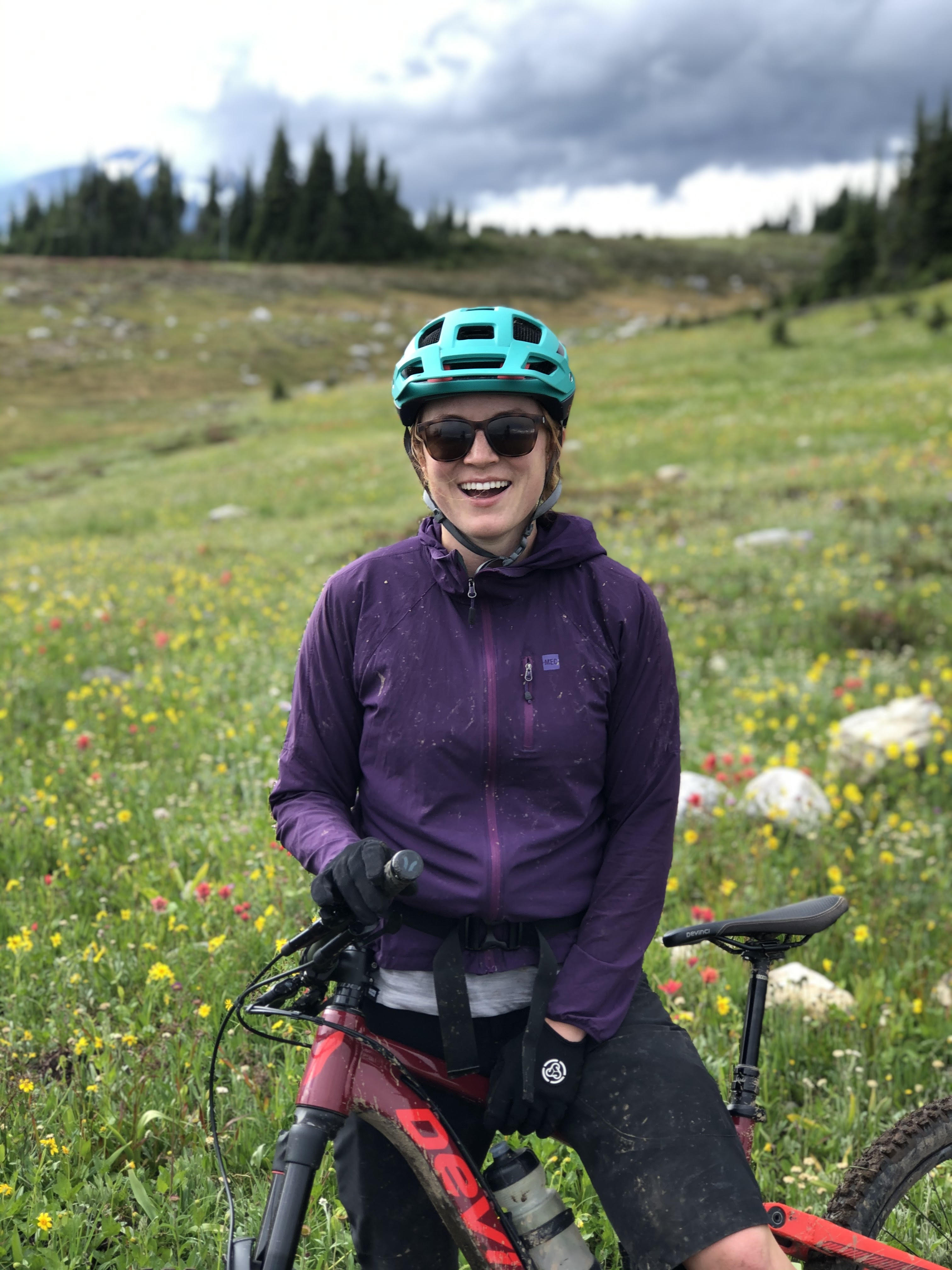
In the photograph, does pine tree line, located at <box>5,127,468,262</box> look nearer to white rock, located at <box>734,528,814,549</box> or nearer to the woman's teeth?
white rock, located at <box>734,528,814,549</box>

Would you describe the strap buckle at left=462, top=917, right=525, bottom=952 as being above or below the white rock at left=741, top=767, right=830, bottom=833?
above

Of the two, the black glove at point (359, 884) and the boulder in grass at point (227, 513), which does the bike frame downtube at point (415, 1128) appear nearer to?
the black glove at point (359, 884)

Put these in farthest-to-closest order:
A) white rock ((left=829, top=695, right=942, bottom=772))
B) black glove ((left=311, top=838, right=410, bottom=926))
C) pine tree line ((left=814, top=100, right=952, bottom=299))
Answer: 1. pine tree line ((left=814, top=100, right=952, bottom=299))
2. white rock ((left=829, top=695, right=942, bottom=772))
3. black glove ((left=311, top=838, right=410, bottom=926))

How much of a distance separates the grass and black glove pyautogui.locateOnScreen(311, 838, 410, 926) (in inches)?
62.0

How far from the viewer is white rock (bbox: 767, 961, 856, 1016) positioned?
440cm

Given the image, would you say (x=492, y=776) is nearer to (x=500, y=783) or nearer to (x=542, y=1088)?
(x=500, y=783)

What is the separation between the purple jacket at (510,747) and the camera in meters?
2.39

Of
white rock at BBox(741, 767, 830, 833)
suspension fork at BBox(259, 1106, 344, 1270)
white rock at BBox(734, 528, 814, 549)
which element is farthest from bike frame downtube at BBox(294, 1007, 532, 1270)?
white rock at BBox(734, 528, 814, 549)

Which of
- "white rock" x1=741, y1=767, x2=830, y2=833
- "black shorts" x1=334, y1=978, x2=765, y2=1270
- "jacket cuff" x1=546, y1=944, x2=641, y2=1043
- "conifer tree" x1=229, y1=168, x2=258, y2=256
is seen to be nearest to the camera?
"black shorts" x1=334, y1=978, x2=765, y2=1270

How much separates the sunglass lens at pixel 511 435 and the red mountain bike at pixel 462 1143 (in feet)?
3.73

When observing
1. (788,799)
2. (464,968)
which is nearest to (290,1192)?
(464,968)

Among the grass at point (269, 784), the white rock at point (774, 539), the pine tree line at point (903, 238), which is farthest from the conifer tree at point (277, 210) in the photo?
the white rock at point (774, 539)

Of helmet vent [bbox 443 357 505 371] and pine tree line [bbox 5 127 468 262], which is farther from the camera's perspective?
pine tree line [bbox 5 127 468 262]

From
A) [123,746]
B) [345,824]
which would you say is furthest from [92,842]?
[345,824]
